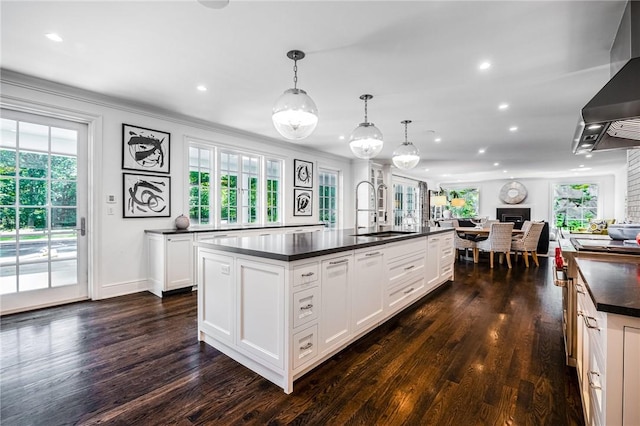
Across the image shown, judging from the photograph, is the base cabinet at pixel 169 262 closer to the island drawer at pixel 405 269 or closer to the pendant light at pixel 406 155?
the island drawer at pixel 405 269

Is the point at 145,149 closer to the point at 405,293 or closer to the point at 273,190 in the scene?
the point at 273,190

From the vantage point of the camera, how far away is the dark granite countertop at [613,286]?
3.16ft

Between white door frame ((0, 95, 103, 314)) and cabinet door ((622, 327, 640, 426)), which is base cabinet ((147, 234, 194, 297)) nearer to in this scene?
white door frame ((0, 95, 103, 314))

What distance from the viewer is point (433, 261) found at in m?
3.94

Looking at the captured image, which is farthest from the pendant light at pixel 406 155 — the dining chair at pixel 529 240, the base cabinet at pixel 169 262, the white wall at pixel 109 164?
the dining chair at pixel 529 240

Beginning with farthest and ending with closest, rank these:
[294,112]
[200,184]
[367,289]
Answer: [200,184]
[367,289]
[294,112]

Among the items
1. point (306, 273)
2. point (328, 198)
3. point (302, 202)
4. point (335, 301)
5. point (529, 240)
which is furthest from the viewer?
point (328, 198)

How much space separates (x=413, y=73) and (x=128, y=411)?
340 centimetres

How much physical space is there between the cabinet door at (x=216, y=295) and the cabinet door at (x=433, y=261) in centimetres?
244

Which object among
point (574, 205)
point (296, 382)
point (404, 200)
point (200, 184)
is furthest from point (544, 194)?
point (296, 382)

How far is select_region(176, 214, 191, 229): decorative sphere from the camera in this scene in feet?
13.8

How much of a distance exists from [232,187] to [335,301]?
141 inches

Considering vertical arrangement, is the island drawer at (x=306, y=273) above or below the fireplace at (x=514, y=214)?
below

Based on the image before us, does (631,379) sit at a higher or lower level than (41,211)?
lower
